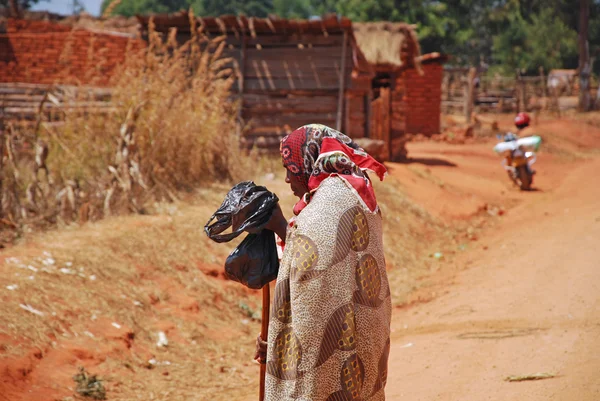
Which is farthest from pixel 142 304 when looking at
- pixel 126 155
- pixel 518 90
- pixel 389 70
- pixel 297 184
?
pixel 518 90

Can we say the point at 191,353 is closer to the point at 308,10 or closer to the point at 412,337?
the point at 412,337

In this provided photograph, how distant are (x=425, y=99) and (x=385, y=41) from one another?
23.6ft

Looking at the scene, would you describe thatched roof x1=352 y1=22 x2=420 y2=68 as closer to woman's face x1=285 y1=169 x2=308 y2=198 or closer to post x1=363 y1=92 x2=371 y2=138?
post x1=363 y1=92 x2=371 y2=138

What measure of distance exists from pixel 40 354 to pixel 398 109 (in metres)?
13.2

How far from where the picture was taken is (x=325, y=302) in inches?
115

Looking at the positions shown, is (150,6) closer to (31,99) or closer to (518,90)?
(518,90)

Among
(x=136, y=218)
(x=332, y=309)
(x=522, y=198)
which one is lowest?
(x=522, y=198)

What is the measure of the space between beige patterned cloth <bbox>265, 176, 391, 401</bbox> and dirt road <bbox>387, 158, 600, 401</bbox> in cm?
179

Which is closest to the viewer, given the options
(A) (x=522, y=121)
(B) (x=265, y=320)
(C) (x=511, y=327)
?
(B) (x=265, y=320)

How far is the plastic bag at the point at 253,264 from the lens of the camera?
3129mm

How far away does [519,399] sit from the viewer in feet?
14.6

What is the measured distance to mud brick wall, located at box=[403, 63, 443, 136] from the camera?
2264 centimetres

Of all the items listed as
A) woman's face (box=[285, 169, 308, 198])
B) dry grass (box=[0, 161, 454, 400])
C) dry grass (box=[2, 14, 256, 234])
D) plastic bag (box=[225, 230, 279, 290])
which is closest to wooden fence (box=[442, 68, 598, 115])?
dry grass (box=[2, 14, 256, 234])

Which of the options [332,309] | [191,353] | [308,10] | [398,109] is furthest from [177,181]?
[308,10]
